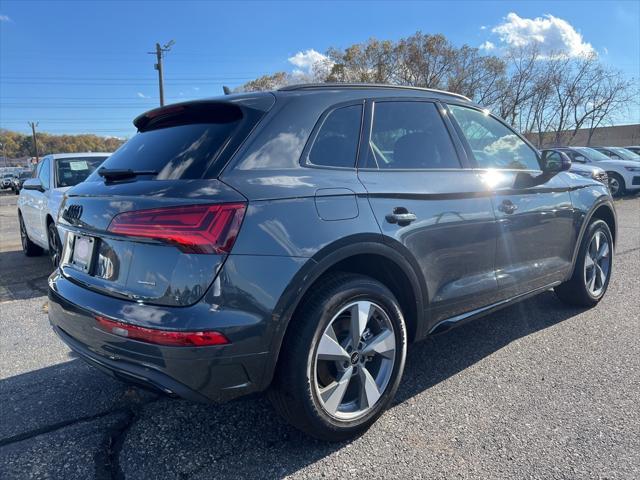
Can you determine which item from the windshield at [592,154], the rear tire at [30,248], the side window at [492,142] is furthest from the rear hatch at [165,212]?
the windshield at [592,154]

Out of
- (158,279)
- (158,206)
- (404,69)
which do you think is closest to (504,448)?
(158,279)

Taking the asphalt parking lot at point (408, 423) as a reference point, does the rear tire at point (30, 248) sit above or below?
below

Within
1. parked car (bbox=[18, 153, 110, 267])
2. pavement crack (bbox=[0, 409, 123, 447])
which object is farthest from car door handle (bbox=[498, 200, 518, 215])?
parked car (bbox=[18, 153, 110, 267])

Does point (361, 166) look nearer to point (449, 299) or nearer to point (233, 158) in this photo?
point (233, 158)

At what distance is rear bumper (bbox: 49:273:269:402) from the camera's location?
2045 millimetres

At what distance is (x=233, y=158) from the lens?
88.5 inches

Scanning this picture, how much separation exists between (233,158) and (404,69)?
3944cm

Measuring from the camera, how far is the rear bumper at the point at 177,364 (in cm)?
204

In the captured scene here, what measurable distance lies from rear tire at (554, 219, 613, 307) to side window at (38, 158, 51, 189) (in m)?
6.48

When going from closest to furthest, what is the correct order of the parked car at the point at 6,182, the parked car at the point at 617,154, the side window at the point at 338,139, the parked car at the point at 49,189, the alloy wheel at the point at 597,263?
the side window at the point at 338,139
the alloy wheel at the point at 597,263
the parked car at the point at 49,189
the parked car at the point at 617,154
the parked car at the point at 6,182

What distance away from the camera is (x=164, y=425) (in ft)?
8.97

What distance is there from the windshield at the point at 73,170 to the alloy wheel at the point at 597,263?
611cm

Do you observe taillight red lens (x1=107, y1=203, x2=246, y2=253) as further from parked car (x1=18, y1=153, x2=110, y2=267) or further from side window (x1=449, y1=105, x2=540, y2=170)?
parked car (x1=18, y1=153, x2=110, y2=267)

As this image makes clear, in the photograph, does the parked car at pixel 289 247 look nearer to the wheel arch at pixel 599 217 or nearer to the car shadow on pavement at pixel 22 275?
the wheel arch at pixel 599 217
